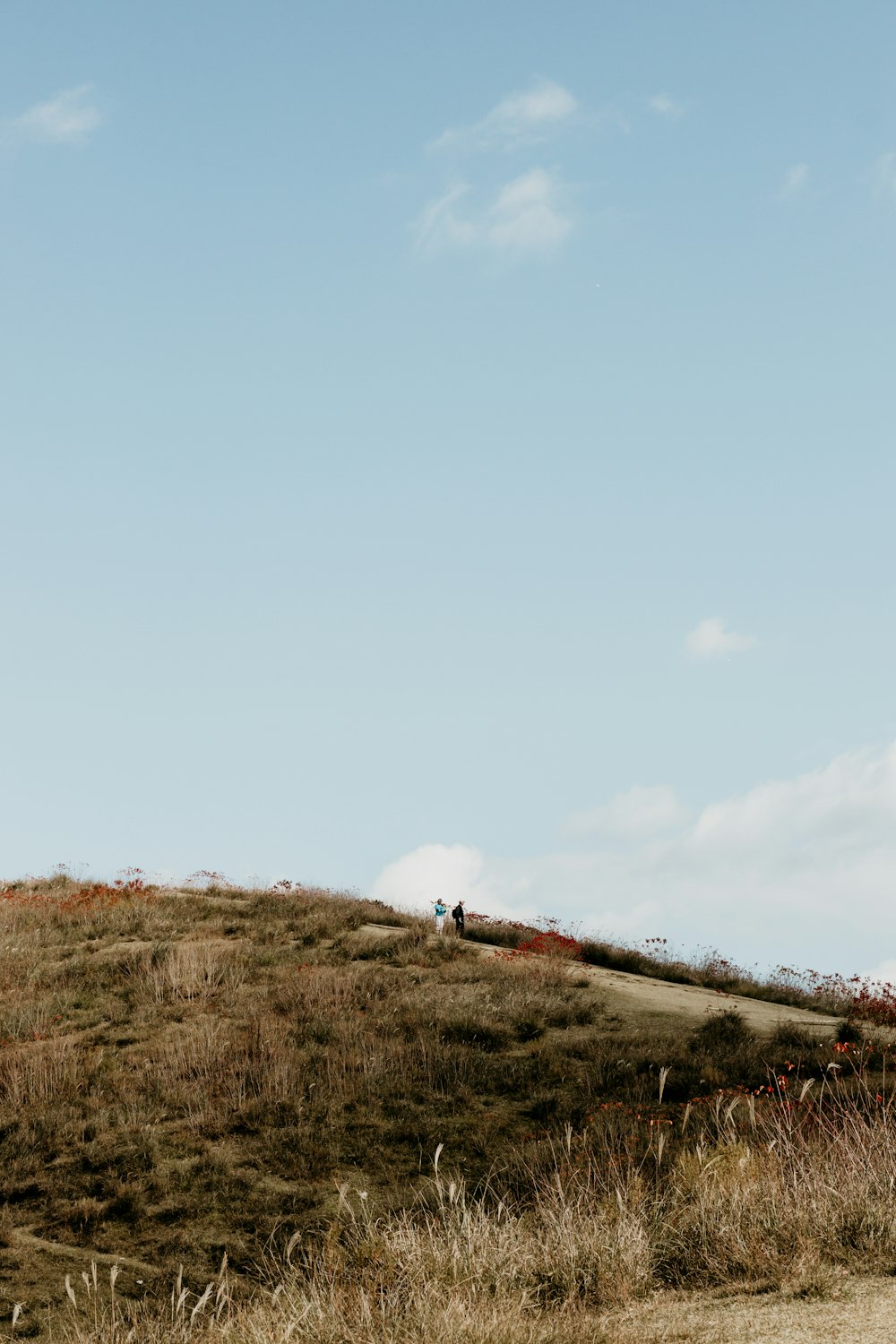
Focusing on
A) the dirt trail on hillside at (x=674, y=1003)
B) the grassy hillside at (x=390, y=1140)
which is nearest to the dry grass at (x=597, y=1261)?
the grassy hillside at (x=390, y=1140)

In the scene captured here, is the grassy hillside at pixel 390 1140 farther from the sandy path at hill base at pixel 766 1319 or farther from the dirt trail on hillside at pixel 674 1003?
the dirt trail on hillside at pixel 674 1003

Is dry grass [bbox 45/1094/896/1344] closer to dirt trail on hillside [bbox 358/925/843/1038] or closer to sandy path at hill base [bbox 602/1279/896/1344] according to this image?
sandy path at hill base [bbox 602/1279/896/1344]

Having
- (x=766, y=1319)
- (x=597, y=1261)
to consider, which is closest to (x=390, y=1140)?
(x=597, y=1261)

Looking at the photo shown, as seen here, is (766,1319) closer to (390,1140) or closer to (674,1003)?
(390,1140)

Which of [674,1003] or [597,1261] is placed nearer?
[597,1261]

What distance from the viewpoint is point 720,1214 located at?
21.8 ft

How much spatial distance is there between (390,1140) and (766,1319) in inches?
280

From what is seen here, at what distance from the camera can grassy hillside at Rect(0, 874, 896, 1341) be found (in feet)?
21.1

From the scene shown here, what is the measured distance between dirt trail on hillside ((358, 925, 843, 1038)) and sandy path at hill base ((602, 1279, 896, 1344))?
972 centimetres

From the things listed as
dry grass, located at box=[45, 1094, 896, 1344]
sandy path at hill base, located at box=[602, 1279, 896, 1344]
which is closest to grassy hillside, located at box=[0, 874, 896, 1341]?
dry grass, located at box=[45, 1094, 896, 1344]

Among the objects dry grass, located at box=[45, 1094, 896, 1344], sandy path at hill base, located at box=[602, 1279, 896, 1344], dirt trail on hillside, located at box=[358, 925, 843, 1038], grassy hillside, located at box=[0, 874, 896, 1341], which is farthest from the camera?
dirt trail on hillside, located at box=[358, 925, 843, 1038]

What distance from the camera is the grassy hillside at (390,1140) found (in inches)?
253

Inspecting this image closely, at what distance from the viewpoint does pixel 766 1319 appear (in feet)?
17.3

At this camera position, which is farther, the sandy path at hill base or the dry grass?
the dry grass
